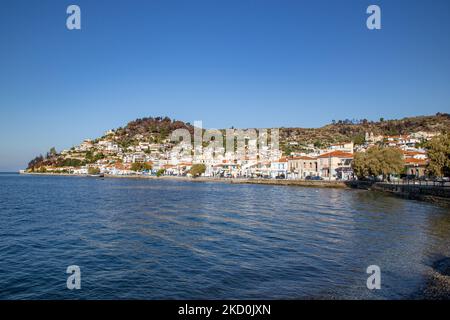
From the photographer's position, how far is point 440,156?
34.5 m

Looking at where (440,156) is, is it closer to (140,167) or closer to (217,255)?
(217,255)

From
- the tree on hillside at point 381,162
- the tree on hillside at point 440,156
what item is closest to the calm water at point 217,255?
the tree on hillside at point 440,156

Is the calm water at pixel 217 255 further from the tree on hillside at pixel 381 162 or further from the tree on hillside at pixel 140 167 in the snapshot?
the tree on hillside at pixel 140 167

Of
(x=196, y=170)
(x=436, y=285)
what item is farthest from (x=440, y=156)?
(x=196, y=170)

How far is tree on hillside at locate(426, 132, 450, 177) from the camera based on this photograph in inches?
1344

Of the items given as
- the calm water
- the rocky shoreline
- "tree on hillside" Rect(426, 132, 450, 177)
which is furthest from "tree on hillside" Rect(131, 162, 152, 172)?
the rocky shoreline

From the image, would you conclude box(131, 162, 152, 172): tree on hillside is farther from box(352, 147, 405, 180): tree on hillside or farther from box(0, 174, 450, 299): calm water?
box(0, 174, 450, 299): calm water

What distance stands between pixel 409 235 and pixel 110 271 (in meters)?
13.4

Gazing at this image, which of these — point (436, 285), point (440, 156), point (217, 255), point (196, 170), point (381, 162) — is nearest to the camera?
point (436, 285)

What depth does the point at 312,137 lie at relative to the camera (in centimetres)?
19188

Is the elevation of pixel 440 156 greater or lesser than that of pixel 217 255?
greater

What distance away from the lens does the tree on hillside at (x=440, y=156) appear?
3412cm

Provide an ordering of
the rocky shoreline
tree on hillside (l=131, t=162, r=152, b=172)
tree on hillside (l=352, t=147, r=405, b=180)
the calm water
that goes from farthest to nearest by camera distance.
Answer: tree on hillside (l=131, t=162, r=152, b=172), tree on hillside (l=352, t=147, r=405, b=180), the calm water, the rocky shoreline

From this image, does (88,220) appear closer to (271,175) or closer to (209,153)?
(271,175)
